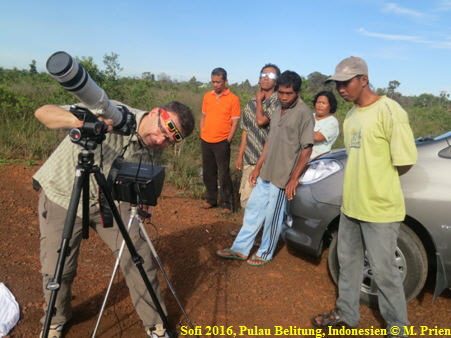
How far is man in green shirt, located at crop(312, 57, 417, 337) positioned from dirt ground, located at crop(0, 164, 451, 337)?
600 mm

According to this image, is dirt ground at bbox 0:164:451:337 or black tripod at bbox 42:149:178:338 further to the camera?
dirt ground at bbox 0:164:451:337

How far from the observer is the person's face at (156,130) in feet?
6.95

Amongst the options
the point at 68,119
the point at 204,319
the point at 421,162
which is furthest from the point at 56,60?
the point at 421,162

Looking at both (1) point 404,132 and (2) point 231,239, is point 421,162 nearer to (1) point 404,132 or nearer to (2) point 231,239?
(1) point 404,132

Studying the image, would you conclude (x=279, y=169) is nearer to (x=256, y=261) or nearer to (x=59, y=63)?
(x=256, y=261)

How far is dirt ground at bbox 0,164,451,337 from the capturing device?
2.71 meters

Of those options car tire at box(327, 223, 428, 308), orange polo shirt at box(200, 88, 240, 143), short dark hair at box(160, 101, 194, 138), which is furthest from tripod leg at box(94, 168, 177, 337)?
orange polo shirt at box(200, 88, 240, 143)

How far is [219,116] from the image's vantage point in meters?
5.27

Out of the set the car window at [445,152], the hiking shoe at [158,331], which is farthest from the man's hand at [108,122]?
the car window at [445,152]

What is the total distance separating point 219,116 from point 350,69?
3001 millimetres

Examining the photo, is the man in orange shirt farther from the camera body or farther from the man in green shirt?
the camera body

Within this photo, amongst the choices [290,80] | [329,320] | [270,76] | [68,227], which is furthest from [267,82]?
[68,227]

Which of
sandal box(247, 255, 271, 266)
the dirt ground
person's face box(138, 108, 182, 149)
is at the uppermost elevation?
person's face box(138, 108, 182, 149)

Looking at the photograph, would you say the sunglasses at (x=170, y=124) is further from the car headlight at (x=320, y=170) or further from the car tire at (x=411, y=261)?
the car tire at (x=411, y=261)
